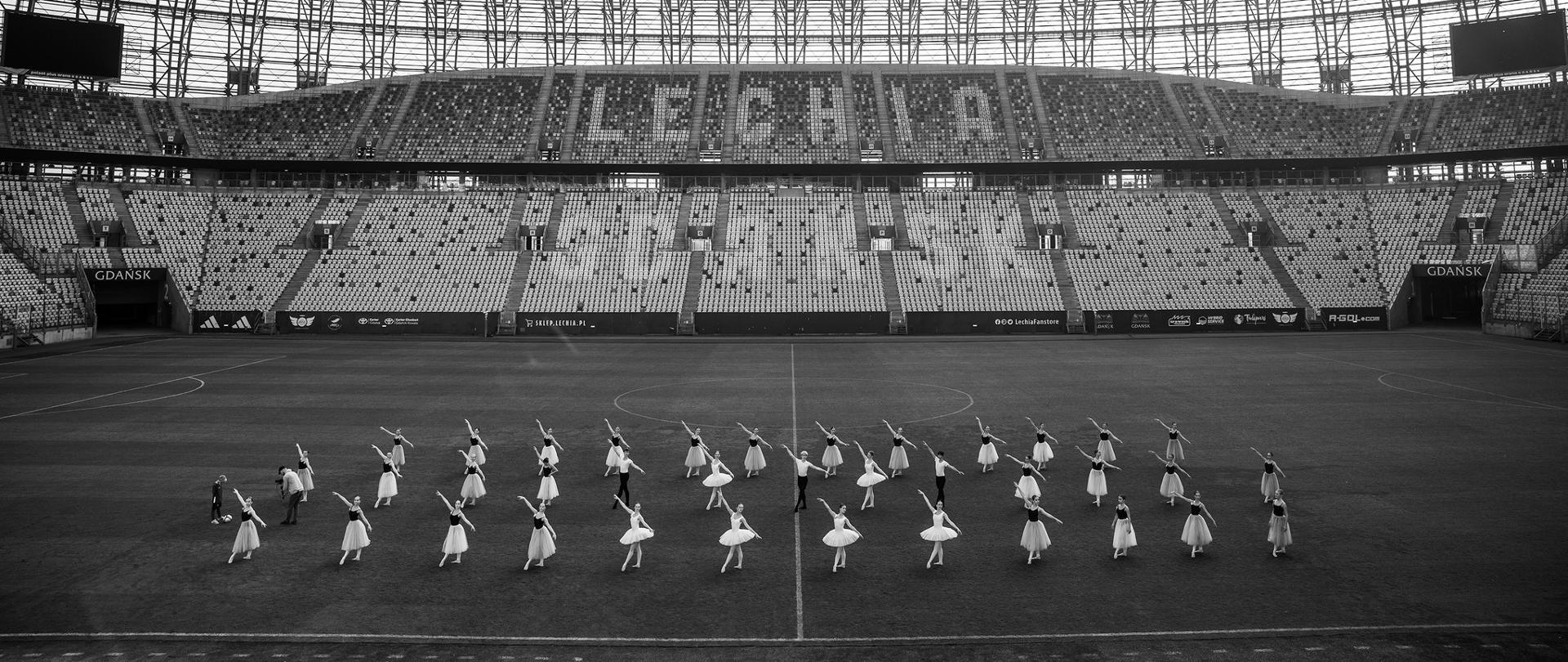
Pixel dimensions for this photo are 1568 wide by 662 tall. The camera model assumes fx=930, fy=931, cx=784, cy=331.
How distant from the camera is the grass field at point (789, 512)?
48.1 feet

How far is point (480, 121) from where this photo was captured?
267 feet

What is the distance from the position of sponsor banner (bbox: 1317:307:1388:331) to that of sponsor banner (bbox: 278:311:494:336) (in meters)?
56.0

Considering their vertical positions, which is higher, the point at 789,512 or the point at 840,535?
the point at 840,535

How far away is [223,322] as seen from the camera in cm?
6212

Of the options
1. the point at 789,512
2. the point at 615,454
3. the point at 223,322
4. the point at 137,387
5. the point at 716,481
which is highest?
the point at 223,322

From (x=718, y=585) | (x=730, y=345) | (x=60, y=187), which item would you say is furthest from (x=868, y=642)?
(x=60, y=187)

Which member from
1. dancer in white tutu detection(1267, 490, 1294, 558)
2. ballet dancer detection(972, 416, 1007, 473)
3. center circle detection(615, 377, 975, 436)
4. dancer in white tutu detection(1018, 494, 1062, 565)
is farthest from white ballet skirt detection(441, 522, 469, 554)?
dancer in white tutu detection(1267, 490, 1294, 558)

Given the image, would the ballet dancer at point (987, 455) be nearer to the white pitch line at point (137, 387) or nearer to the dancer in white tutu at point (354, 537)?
the dancer in white tutu at point (354, 537)

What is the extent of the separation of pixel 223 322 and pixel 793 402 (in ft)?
154

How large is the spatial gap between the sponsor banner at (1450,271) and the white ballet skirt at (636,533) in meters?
66.7

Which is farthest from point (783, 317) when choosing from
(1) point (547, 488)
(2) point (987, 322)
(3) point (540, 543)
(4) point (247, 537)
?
(4) point (247, 537)

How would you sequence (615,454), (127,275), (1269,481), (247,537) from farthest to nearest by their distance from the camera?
(127,275)
(615,454)
(1269,481)
(247,537)

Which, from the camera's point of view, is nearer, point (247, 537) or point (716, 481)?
point (247, 537)

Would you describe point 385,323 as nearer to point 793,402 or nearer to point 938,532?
point 793,402
